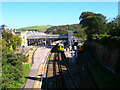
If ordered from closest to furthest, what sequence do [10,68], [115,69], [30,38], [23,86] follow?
[23,86] < [10,68] < [115,69] < [30,38]

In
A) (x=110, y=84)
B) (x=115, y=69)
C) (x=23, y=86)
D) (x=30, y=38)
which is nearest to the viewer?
(x=110, y=84)

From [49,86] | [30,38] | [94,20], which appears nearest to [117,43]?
[49,86]

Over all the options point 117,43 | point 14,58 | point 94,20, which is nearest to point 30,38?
point 94,20


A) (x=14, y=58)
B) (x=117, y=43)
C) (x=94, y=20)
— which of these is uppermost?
(x=94, y=20)

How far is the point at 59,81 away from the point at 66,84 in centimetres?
155

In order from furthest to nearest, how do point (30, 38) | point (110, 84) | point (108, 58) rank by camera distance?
point (30, 38), point (108, 58), point (110, 84)

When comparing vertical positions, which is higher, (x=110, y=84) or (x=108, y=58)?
(x=108, y=58)

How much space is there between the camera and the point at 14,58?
18.9m

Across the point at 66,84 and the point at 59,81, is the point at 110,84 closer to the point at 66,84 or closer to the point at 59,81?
the point at 66,84

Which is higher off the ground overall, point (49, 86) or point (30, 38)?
point (30, 38)

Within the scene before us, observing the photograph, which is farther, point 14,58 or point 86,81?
point 14,58

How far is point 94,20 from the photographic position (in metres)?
35.9

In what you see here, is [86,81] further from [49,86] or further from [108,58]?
[108,58]

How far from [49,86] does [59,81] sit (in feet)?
6.03
